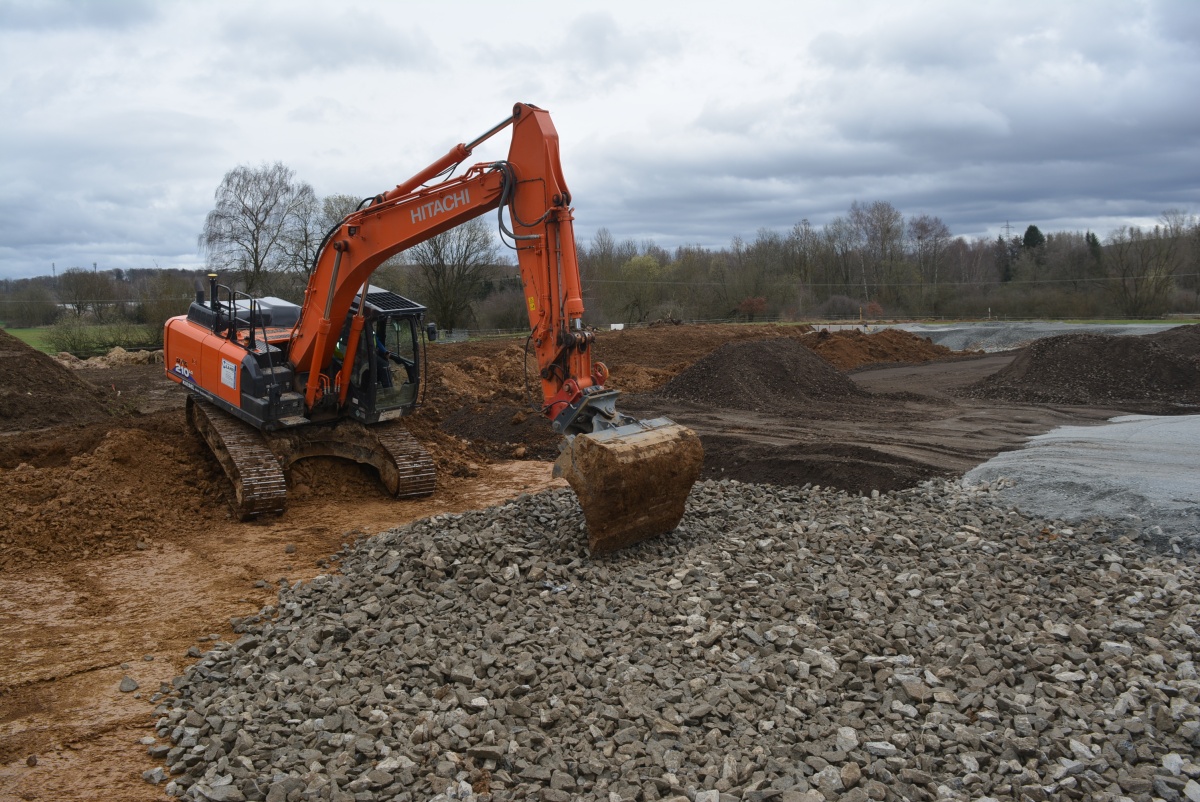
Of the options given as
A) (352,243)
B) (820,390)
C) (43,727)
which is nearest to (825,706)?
(43,727)

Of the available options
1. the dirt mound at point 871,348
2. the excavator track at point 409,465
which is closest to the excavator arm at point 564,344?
the excavator track at point 409,465

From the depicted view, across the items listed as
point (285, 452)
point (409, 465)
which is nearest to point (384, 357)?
point (409, 465)

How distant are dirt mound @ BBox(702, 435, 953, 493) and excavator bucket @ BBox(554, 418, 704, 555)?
10.4ft

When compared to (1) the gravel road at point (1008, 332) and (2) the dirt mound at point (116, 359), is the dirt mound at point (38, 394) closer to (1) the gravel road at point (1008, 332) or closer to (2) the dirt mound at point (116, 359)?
(2) the dirt mound at point (116, 359)

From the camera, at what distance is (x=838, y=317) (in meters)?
49.6

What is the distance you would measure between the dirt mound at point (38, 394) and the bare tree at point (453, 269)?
2368 cm

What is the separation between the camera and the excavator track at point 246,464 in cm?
924

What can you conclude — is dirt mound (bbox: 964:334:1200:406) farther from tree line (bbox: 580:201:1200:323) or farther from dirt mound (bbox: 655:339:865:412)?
tree line (bbox: 580:201:1200:323)

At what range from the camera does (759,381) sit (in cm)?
1777

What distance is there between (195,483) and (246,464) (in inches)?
46.1

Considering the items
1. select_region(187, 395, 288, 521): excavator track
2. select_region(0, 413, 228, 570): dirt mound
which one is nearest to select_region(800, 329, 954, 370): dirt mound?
select_region(187, 395, 288, 521): excavator track

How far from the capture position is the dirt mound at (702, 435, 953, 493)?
977 cm

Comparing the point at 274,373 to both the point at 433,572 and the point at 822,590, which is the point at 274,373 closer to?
the point at 433,572

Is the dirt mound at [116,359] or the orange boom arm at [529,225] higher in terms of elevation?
the orange boom arm at [529,225]
